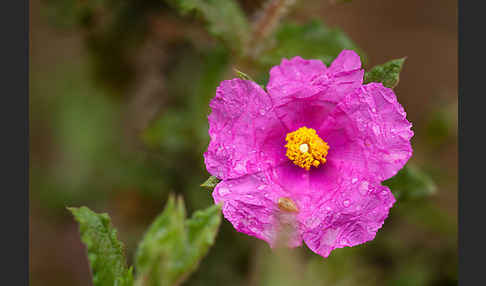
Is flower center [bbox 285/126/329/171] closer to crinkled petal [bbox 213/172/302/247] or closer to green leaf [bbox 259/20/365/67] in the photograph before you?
crinkled petal [bbox 213/172/302/247]

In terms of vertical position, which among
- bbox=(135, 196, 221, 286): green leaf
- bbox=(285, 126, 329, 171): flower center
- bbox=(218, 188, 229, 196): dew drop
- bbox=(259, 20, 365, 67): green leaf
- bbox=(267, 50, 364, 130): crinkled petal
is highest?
bbox=(259, 20, 365, 67): green leaf

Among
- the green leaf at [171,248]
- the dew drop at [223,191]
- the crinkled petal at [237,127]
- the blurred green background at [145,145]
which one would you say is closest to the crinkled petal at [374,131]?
the crinkled petal at [237,127]

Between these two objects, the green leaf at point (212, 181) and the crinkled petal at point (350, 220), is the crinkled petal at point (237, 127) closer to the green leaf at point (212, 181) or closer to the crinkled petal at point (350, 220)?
the green leaf at point (212, 181)

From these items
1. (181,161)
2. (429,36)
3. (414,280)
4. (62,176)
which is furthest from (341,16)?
(62,176)

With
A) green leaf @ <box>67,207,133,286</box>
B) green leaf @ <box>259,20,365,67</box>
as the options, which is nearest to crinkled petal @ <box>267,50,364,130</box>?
green leaf @ <box>259,20,365,67</box>

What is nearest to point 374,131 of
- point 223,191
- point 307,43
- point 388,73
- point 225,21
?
point 388,73

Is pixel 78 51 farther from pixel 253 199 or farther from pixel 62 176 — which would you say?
pixel 253 199
